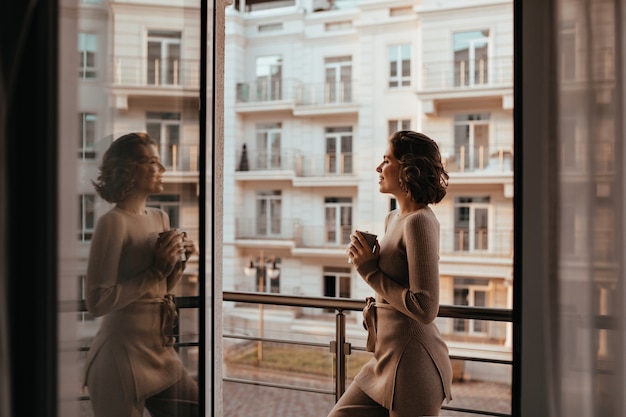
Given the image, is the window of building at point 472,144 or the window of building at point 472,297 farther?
the window of building at point 472,297

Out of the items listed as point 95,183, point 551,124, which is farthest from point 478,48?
point 95,183

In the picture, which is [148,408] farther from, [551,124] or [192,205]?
[551,124]

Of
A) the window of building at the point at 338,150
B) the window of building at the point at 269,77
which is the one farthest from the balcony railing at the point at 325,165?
the window of building at the point at 269,77

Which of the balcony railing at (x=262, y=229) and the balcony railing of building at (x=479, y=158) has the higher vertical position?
the balcony railing of building at (x=479, y=158)

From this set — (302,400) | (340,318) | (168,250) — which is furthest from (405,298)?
(302,400)

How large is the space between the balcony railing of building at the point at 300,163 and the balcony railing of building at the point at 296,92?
1.64ft

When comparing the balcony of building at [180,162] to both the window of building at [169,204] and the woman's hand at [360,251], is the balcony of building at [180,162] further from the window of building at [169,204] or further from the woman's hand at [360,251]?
the woman's hand at [360,251]

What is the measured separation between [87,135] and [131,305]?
364 mm

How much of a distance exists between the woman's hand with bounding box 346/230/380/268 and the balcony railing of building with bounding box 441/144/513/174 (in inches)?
135

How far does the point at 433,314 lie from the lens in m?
1.56

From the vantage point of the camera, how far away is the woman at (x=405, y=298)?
1.56 m

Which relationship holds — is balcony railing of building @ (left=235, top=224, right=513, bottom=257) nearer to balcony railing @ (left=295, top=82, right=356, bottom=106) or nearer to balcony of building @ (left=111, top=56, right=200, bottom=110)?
balcony railing @ (left=295, top=82, right=356, bottom=106)

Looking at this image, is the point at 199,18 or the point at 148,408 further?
the point at 199,18

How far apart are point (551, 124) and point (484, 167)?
148 inches
